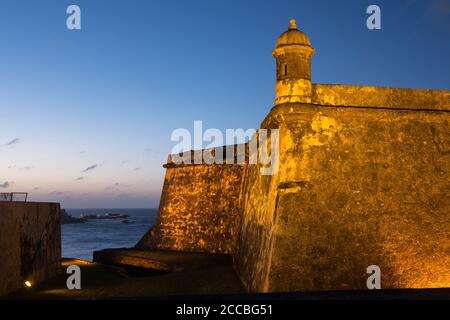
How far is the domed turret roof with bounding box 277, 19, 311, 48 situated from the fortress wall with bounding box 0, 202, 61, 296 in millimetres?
8267

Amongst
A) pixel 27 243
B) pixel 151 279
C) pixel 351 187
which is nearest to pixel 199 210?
pixel 151 279

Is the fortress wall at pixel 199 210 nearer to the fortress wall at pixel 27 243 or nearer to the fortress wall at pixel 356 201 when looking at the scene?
the fortress wall at pixel 27 243

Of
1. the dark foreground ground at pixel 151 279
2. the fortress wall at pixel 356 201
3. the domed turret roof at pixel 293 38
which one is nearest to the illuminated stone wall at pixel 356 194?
the fortress wall at pixel 356 201

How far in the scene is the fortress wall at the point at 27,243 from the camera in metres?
10.8

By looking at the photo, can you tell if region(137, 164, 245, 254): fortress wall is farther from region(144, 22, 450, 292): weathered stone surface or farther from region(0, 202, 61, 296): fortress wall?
region(144, 22, 450, 292): weathered stone surface

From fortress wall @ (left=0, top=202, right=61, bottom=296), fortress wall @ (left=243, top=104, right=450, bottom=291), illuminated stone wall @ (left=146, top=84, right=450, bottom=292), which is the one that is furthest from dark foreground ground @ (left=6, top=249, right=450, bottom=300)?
fortress wall @ (left=243, top=104, right=450, bottom=291)

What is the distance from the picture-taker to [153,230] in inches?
885

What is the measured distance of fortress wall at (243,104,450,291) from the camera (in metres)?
9.13

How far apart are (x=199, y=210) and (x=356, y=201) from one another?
11.3 metres

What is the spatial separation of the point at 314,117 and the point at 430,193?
11.3 ft

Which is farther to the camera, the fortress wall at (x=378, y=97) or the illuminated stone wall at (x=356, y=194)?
the fortress wall at (x=378, y=97)

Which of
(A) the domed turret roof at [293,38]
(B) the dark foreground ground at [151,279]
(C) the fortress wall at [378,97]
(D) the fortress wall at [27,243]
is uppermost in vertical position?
(A) the domed turret roof at [293,38]
